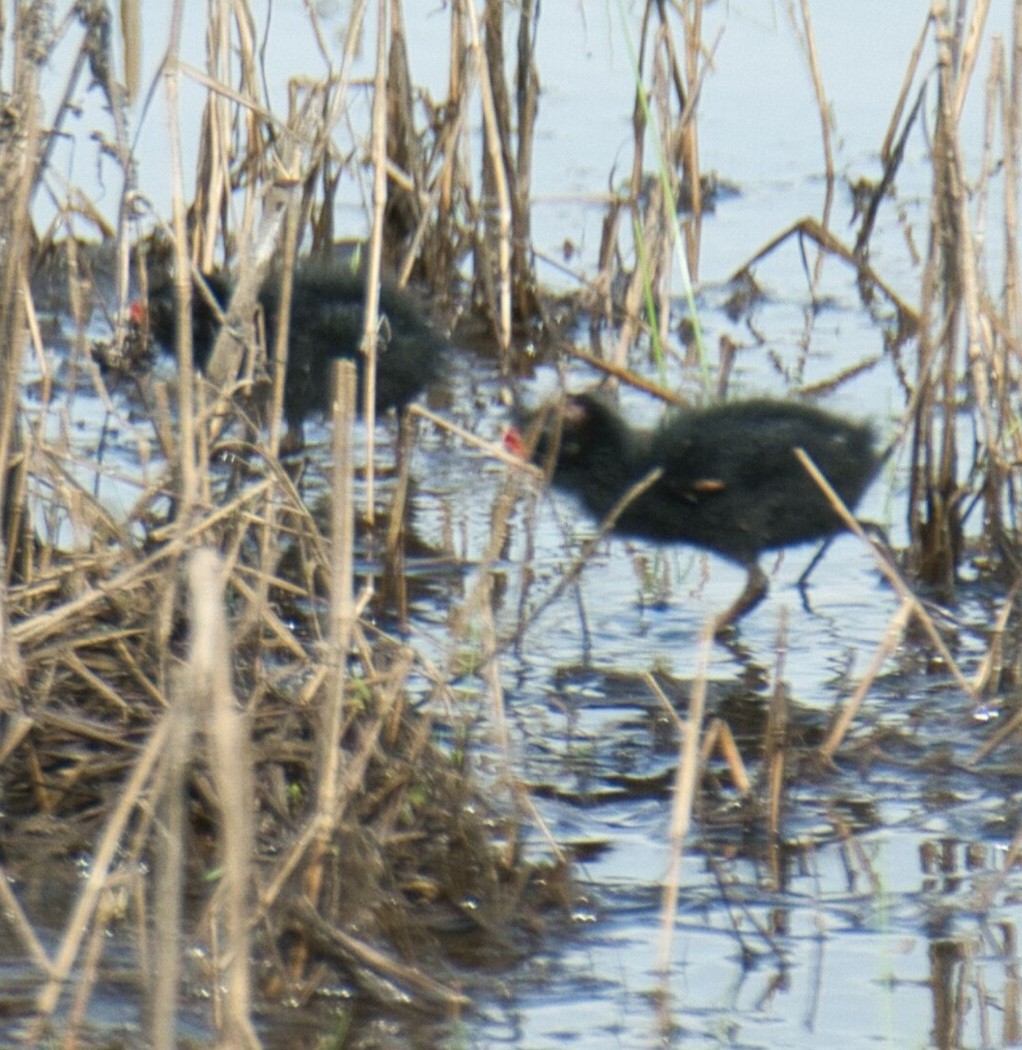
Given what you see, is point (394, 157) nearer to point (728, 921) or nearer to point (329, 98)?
point (329, 98)

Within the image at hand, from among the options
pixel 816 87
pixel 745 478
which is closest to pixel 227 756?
pixel 745 478

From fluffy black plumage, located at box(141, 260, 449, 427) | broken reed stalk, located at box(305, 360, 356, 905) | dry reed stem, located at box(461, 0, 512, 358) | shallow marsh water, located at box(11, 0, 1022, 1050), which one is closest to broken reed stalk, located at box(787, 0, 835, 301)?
shallow marsh water, located at box(11, 0, 1022, 1050)

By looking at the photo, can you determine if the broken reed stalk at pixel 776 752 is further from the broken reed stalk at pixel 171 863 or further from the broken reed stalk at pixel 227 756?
the broken reed stalk at pixel 171 863

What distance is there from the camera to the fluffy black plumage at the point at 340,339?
20.9 feet

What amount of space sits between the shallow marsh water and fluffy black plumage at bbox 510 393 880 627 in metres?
0.22

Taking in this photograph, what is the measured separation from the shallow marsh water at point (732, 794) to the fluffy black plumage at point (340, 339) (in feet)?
1.08

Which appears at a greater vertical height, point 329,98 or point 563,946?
point 329,98

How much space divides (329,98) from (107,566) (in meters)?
1.38

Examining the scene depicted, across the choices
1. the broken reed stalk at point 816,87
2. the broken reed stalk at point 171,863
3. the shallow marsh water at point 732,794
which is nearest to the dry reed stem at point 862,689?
the shallow marsh water at point 732,794

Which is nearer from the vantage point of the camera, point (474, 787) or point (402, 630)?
point (474, 787)

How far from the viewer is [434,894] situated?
12.0 feet

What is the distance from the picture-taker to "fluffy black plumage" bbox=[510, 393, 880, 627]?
5324mm

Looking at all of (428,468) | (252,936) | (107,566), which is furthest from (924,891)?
(428,468)

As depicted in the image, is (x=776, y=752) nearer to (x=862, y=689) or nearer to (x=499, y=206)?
(x=862, y=689)
